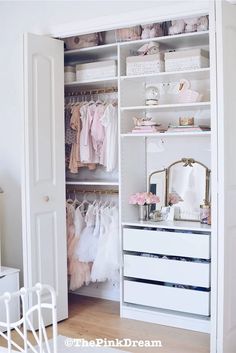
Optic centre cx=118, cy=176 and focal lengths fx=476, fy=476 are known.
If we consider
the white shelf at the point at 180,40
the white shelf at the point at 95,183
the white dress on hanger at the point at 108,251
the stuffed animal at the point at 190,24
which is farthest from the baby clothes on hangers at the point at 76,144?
the stuffed animal at the point at 190,24

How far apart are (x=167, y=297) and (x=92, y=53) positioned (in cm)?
214

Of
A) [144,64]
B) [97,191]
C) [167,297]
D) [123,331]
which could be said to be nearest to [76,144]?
[97,191]

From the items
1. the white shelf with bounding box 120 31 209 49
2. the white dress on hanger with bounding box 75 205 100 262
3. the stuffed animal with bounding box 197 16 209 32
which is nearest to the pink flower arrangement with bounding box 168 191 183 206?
the white dress on hanger with bounding box 75 205 100 262

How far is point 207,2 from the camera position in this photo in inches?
123

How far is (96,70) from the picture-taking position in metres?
4.00

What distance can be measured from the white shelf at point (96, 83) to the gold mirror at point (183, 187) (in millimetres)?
861

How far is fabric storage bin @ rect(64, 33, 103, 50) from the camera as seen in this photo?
3.97m

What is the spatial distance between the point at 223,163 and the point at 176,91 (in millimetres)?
1268

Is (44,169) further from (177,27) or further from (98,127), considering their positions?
(177,27)

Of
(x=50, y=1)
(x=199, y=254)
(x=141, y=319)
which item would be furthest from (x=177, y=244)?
(x=50, y=1)

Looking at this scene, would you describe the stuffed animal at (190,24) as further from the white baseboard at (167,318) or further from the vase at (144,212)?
the white baseboard at (167,318)

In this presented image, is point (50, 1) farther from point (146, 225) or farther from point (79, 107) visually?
point (146, 225)

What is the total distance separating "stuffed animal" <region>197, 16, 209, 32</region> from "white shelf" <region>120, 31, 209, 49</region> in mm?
48

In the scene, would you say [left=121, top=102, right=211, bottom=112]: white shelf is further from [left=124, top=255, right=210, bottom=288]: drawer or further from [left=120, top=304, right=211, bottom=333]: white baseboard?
[left=120, top=304, right=211, bottom=333]: white baseboard
